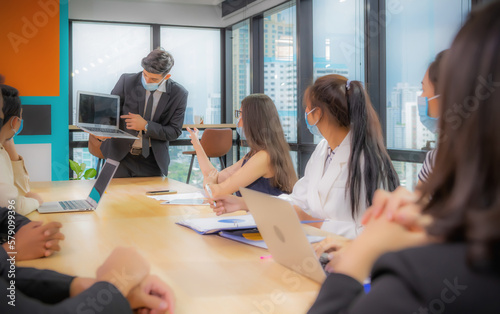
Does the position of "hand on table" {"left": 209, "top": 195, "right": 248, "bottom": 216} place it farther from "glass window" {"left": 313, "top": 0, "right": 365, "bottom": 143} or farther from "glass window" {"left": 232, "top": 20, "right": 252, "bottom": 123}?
"glass window" {"left": 232, "top": 20, "right": 252, "bottom": 123}

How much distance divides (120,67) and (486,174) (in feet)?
23.5

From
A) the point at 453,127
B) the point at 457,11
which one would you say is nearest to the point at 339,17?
the point at 457,11

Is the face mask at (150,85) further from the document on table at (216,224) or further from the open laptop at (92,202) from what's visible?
the document on table at (216,224)

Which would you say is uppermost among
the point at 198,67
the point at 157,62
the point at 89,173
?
the point at 198,67

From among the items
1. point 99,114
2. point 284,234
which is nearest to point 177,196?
point 99,114

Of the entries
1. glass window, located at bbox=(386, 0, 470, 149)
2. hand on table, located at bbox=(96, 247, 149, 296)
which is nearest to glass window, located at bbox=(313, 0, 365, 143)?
glass window, located at bbox=(386, 0, 470, 149)

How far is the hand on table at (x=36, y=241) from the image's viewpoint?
4.34 feet

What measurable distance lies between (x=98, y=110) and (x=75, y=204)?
1.17 m

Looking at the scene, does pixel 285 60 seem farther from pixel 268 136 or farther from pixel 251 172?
pixel 251 172

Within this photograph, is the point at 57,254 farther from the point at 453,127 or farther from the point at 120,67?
the point at 120,67

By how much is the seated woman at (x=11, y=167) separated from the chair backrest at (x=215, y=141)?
3.49 metres

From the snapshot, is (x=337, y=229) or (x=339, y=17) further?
(x=339, y=17)

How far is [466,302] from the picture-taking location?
492mm

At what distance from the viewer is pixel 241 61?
23.7ft
